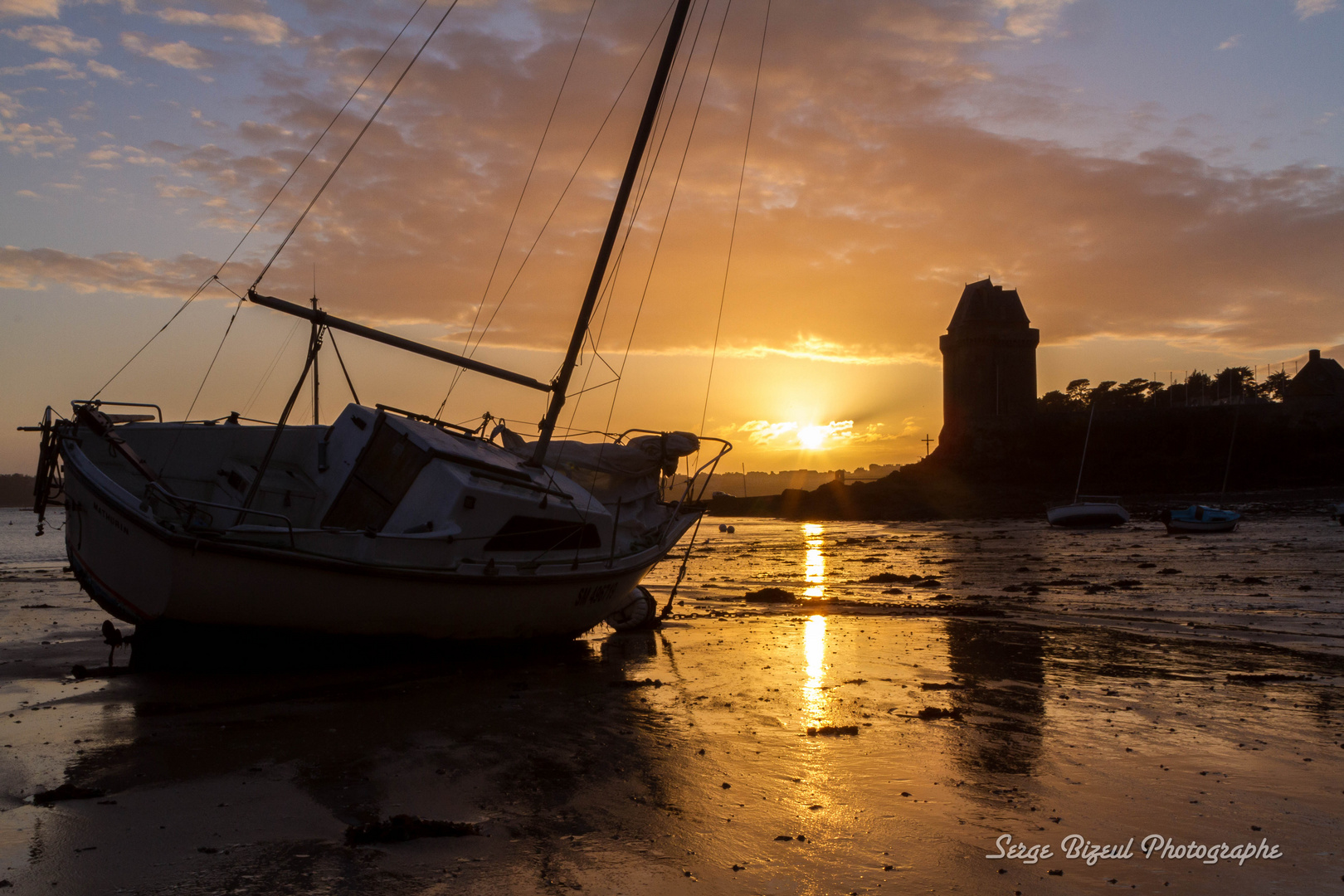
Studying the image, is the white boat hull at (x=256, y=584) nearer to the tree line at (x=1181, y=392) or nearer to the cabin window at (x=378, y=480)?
the cabin window at (x=378, y=480)

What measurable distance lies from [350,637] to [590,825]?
5.00m

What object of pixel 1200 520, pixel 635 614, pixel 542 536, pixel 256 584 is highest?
pixel 542 536

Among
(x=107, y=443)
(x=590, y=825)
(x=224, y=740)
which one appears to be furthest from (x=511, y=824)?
(x=107, y=443)

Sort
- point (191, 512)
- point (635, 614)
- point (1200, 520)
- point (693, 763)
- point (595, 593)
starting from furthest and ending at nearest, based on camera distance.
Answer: point (1200, 520), point (635, 614), point (595, 593), point (191, 512), point (693, 763)

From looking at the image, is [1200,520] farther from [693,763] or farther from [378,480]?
[693,763]

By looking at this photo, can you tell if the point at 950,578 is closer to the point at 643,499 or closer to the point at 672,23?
the point at 643,499

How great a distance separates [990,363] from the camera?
8350 centimetres

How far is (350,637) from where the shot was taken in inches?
363

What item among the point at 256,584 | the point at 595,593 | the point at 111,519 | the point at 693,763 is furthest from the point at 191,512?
the point at 693,763

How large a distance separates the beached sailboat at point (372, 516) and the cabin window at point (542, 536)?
0.08 ft

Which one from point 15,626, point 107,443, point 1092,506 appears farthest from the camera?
point 1092,506

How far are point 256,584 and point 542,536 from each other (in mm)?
3291

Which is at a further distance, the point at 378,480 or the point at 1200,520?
the point at 1200,520

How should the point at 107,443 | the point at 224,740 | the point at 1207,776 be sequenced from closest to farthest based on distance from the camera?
the point at 1207,776
the point at 224,740
the point at 107,443
